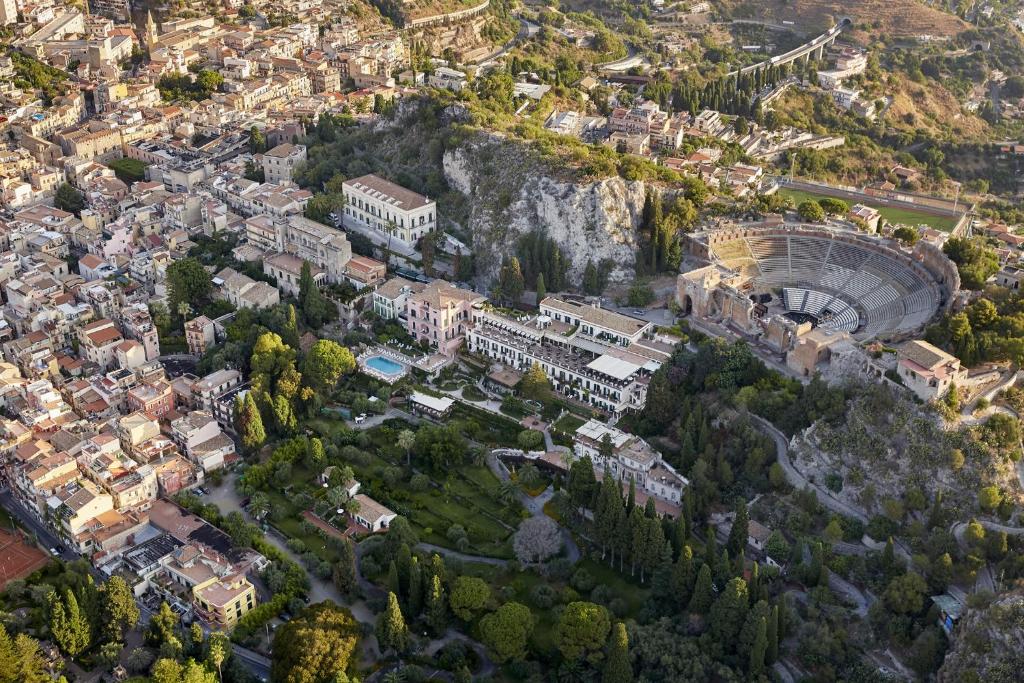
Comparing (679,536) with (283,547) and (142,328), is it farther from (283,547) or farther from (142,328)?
(142,328)

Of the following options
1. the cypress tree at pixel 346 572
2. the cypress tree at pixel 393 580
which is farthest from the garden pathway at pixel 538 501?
the cypress tree at pixel 346 572

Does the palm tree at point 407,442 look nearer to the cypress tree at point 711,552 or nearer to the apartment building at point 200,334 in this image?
the apartment building at point 200,334

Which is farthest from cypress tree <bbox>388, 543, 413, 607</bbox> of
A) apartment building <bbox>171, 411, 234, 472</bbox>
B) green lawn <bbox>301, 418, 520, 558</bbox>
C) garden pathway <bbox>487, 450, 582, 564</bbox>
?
apartment building <bbox>171, 411, 234, 472</bbox>

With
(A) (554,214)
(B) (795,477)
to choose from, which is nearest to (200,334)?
(A) (554,214)

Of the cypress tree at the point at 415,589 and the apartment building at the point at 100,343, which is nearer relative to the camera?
the cypress tree at the point at 415,589

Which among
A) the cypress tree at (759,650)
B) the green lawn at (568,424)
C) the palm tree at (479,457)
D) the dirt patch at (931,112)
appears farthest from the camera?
the dirt patch at (931,112)

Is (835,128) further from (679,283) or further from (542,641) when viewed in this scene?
(542,641)
